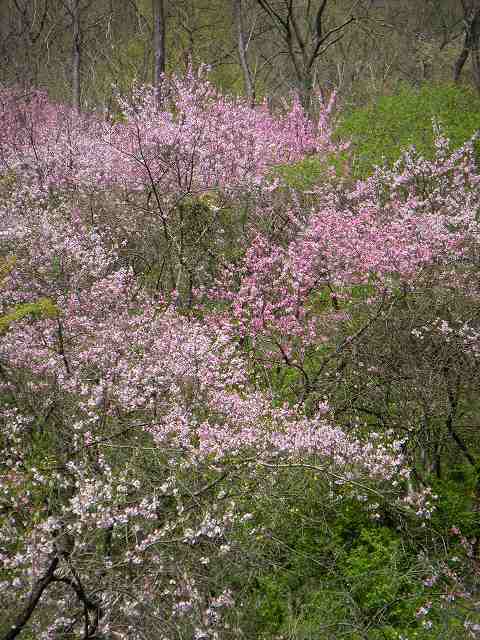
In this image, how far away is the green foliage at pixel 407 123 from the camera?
443 inches

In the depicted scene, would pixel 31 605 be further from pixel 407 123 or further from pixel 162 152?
pixel 407 123

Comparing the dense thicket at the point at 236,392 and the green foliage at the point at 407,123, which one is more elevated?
the green foliage at the point at 407,123

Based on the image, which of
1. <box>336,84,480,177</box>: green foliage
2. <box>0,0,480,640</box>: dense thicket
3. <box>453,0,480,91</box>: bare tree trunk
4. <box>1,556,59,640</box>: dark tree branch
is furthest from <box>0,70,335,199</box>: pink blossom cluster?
<box>453,0,480,91</box>: bare tree trunk

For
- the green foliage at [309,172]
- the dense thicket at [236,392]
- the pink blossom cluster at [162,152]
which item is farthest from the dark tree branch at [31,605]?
the green foliage at [309,172]

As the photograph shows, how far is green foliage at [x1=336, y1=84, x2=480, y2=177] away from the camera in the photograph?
36.9ft

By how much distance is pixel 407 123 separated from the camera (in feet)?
39.9

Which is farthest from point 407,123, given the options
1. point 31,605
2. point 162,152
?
point 31,605

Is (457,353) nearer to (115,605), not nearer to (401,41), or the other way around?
(115,605)

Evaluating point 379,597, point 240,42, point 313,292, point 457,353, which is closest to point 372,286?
point 313,292

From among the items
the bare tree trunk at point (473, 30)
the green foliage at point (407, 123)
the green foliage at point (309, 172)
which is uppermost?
the bare tree trunk at point (473, 30)

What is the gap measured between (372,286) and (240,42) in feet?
47.7

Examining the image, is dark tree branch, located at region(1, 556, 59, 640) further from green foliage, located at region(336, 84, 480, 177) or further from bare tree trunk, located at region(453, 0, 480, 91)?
bare tree trunk, located at region(453, 0, 480, 91)

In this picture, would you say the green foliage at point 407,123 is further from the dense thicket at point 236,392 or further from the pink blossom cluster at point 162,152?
the pink blossom cluster at point 162,152

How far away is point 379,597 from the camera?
15.4 ft
